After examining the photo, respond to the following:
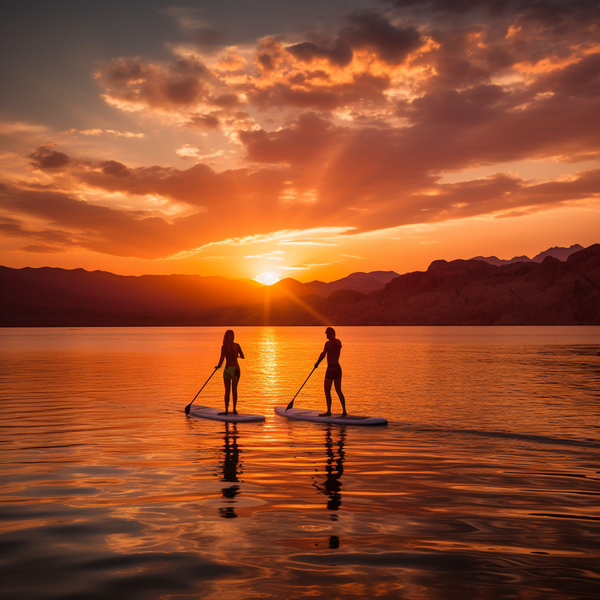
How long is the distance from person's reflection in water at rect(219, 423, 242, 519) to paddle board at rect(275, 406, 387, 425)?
8.25 ft

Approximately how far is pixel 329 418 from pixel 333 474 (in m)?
7.49

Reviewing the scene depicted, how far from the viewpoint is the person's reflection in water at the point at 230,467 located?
9176 millimetres

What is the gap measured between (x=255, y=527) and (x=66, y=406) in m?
17.6

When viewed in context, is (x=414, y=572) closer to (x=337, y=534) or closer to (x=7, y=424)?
(x=337, y=534)

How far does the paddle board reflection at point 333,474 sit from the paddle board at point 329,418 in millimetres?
1284

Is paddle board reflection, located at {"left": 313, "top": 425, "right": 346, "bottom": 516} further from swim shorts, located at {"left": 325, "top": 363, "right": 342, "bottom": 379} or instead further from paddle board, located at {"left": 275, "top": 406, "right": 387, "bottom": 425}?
swim shorts, located at {"left": 325, "top": 363, "right": 342, "bottom": 379}

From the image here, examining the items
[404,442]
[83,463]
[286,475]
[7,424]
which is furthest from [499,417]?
[7,424]

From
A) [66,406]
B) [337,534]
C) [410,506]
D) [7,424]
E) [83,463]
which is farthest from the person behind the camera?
[66,406]

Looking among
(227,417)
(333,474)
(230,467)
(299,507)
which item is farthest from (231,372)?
(299,507)

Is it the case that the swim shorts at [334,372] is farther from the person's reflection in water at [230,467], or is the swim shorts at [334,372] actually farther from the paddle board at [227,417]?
the person's reflection in water at [230,467]

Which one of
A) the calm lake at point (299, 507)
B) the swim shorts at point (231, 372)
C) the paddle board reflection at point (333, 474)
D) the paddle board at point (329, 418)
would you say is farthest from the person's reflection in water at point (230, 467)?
the paddle board at point (329, 418)

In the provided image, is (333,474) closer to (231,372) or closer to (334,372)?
(334,372)

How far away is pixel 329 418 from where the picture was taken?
1922 cm

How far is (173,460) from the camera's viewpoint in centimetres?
1316
